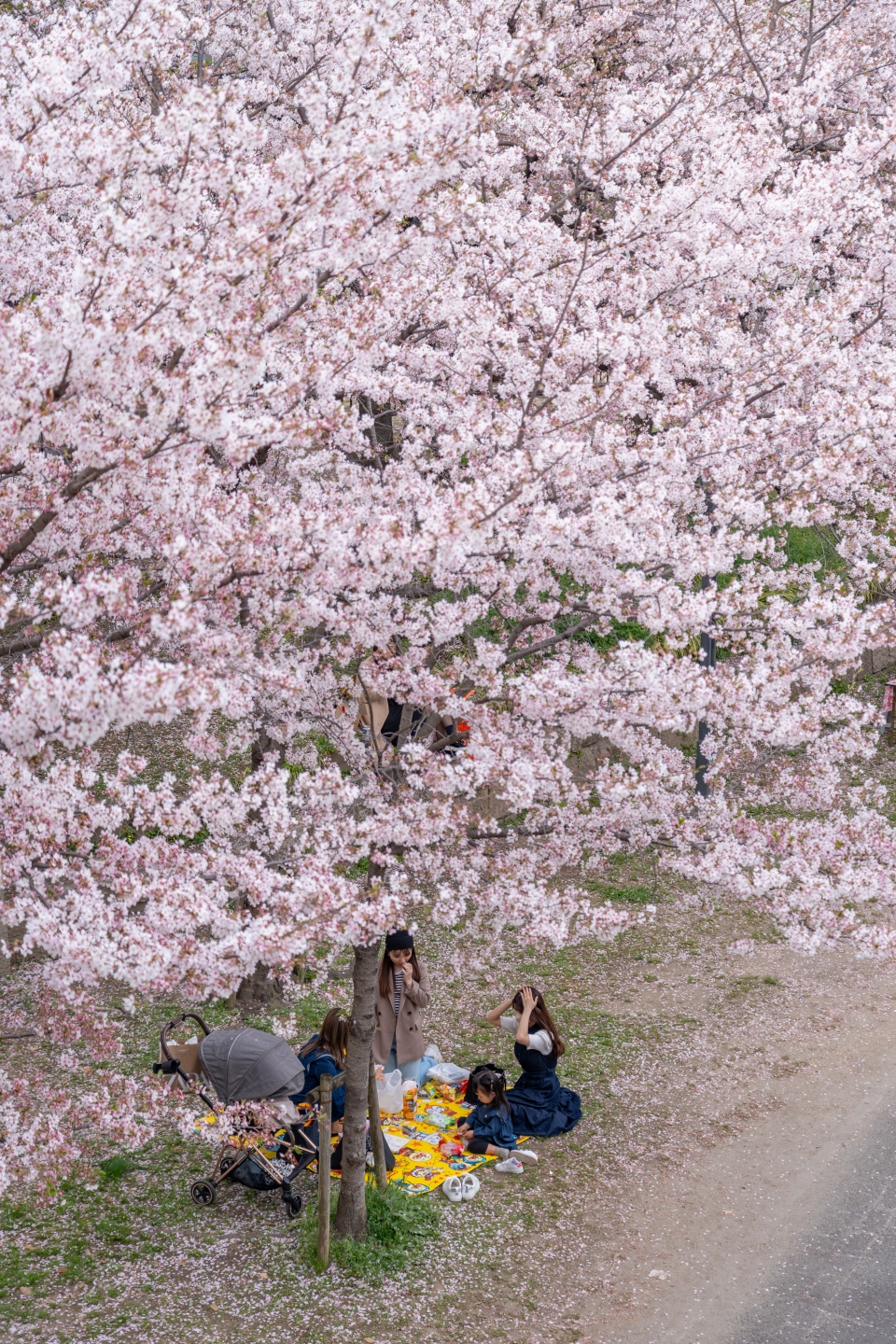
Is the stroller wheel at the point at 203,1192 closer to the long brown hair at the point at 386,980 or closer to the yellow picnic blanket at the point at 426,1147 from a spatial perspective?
the yellow picnic blanket at the point at 426,1147

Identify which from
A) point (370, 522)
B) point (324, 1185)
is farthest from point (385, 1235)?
point (370, 522)

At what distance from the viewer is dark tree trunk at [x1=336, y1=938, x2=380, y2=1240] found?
7.22 metres

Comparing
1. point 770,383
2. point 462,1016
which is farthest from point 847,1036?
point 770,383

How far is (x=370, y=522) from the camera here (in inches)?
232

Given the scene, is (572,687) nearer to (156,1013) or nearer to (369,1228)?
(369,1228)

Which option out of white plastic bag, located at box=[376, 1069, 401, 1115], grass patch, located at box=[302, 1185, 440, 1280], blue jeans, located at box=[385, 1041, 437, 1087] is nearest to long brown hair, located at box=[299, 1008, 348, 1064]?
white plastic bag, located at box=[376, 1069, 401, 1115]

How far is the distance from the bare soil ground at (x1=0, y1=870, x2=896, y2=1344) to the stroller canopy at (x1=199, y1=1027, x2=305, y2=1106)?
0.83m

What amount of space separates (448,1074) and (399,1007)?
0.78 metres

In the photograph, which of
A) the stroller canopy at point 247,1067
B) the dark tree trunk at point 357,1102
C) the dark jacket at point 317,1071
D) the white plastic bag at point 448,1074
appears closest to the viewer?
the dark tree trunk at point 357,1102

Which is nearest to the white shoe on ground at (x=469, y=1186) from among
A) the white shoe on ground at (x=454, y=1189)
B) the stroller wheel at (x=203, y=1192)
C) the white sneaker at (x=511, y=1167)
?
the white shoe on ground at (x=454, y=1189)

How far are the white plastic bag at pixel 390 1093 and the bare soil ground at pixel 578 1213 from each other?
1.03 metres

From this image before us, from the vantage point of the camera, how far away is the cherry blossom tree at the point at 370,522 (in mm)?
5062

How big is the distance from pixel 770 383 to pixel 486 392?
6.89 ft

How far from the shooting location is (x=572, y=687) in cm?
605
